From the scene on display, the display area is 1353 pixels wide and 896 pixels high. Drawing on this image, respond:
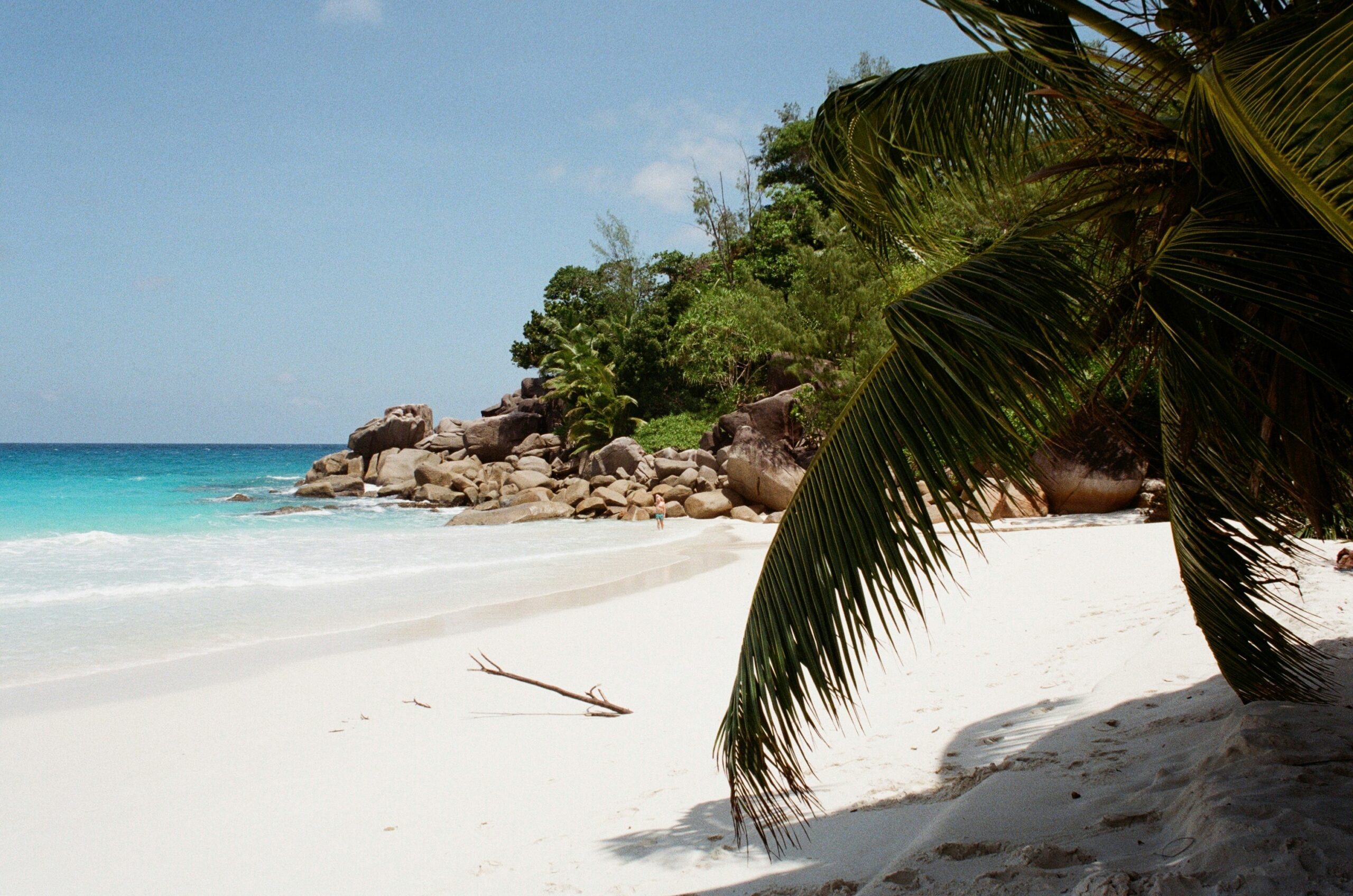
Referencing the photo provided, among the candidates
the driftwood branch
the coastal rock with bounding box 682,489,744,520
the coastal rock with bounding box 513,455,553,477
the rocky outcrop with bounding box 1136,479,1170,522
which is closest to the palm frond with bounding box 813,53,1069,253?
the driftwood branch

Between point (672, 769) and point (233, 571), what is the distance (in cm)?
1208

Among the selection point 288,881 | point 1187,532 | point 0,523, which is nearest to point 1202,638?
point 1187,532

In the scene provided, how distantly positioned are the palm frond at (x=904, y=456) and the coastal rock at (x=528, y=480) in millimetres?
24482

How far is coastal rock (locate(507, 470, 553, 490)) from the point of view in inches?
1061

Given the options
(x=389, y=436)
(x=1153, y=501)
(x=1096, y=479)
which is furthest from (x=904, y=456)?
(x=389, y=436)

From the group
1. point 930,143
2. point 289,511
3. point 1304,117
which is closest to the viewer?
point 1304,117

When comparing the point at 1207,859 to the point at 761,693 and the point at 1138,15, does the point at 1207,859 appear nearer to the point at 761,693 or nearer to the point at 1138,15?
the point at 761,693

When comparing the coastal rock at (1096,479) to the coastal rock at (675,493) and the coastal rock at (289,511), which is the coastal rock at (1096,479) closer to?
the coastal rock at (675,493)

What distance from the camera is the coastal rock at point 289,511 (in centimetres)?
2542

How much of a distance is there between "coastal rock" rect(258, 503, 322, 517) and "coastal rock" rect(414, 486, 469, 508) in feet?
10.9

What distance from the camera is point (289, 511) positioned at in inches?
1045

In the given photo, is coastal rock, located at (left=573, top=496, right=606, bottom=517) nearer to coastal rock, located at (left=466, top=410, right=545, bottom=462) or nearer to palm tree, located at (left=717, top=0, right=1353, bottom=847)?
coastal rock, located at (left=466, top=410, right=545, bottom=462)

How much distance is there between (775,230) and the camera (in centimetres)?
2805

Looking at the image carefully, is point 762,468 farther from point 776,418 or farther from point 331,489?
point 331,489
